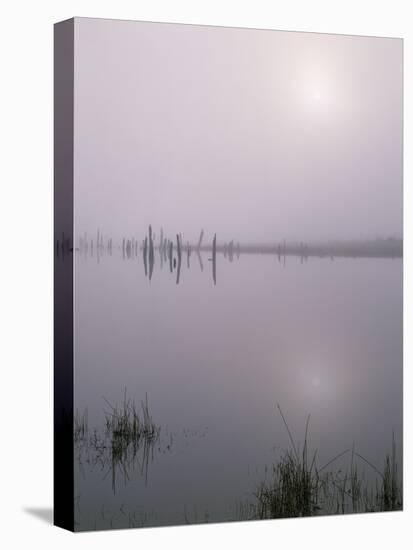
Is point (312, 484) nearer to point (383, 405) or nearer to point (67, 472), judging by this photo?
point (383, 405)

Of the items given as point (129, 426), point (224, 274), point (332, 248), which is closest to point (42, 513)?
point (129, 426)

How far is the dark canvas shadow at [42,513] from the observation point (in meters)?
9.41

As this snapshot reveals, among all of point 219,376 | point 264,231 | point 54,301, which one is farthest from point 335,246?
point 54,301

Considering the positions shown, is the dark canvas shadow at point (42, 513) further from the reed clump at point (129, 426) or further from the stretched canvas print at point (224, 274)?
the reed clump at point (129, 426)

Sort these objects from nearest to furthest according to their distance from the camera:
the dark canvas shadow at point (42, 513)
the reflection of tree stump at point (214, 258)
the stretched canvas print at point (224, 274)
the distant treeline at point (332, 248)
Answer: the stretched canvas print at point (224, 274)
the reflection of tree stump at point (214, 258)
the distant treeline at point (332, 248)
the dark canvas shadow at point (42, 513)

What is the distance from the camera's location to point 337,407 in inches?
375

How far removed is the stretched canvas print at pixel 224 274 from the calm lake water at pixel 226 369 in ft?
0.04

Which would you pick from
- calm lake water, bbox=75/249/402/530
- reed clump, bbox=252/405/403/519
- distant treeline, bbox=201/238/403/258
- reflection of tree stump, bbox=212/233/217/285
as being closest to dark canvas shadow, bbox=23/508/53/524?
calm lake water, bbox=75/249/402/530

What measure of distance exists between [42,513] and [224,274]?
1.89 m

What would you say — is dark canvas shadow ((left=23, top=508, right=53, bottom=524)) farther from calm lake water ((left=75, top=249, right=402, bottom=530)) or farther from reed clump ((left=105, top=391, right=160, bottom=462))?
reed clump ((left=105, top=391, right=160, bottom=462))

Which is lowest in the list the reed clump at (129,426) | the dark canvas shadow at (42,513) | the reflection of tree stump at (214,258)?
the dark canvas shadow at (42,513)

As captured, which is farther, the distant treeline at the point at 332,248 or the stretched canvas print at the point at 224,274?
the distant treeline at the point at 332,248

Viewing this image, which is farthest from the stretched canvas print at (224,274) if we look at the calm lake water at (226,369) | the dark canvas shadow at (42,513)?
the dark canvas shadow at (42,513)

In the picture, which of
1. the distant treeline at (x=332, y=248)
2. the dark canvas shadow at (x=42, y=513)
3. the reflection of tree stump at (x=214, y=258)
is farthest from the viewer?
the dark canvas shadow at (x=42, y=513)
